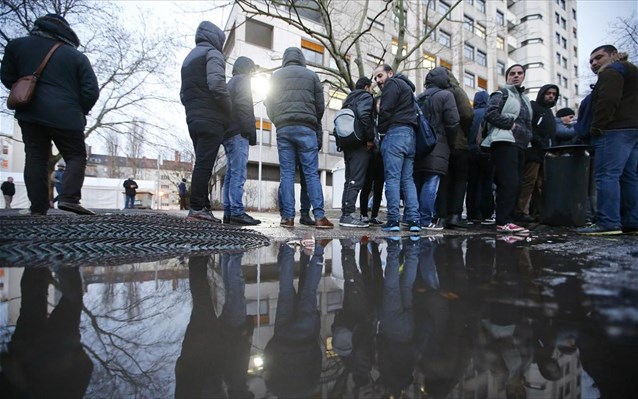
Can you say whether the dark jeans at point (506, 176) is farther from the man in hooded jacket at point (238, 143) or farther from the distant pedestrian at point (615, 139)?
the man in hooded jacket at point (238, 143)

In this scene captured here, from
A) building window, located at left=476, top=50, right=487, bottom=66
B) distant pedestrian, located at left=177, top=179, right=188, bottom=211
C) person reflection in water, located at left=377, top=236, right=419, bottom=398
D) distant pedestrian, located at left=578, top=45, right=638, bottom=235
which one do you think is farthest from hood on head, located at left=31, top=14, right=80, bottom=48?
building window, located at left=476, top=50, right=487, bottom=66

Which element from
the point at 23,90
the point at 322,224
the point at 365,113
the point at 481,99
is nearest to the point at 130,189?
the point at 23,90

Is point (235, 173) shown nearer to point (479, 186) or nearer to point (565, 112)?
point (479, 186)

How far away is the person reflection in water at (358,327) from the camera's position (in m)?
0.62

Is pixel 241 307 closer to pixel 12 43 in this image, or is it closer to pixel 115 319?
pixel 115 319

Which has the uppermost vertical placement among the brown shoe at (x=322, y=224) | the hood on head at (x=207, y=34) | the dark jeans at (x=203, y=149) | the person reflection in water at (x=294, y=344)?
the hood on head at (x=207, y=34)

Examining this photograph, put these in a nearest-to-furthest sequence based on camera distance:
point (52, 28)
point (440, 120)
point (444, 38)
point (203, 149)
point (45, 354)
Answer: point (45, 354)
point (52, 28)
point (203, 149)
point (440, 120)
point (444, 38)

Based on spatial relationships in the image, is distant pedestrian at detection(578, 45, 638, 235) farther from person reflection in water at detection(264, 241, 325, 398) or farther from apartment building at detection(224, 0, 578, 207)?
apartment building at detection(224, 0, 578, 207)

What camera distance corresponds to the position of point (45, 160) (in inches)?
133

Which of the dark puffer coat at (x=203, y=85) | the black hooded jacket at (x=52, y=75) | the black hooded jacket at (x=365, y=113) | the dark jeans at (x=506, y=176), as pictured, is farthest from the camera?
the black hooded jacket at (x=365, y=113)

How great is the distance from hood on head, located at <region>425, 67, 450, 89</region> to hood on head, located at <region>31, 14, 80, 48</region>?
418cm

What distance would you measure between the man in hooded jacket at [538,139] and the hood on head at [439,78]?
58.6 inches

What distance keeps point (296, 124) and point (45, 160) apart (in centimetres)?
269

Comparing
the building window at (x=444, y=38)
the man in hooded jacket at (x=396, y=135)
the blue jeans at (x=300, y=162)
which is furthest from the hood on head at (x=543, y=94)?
the building window at (x=444, y=38)
